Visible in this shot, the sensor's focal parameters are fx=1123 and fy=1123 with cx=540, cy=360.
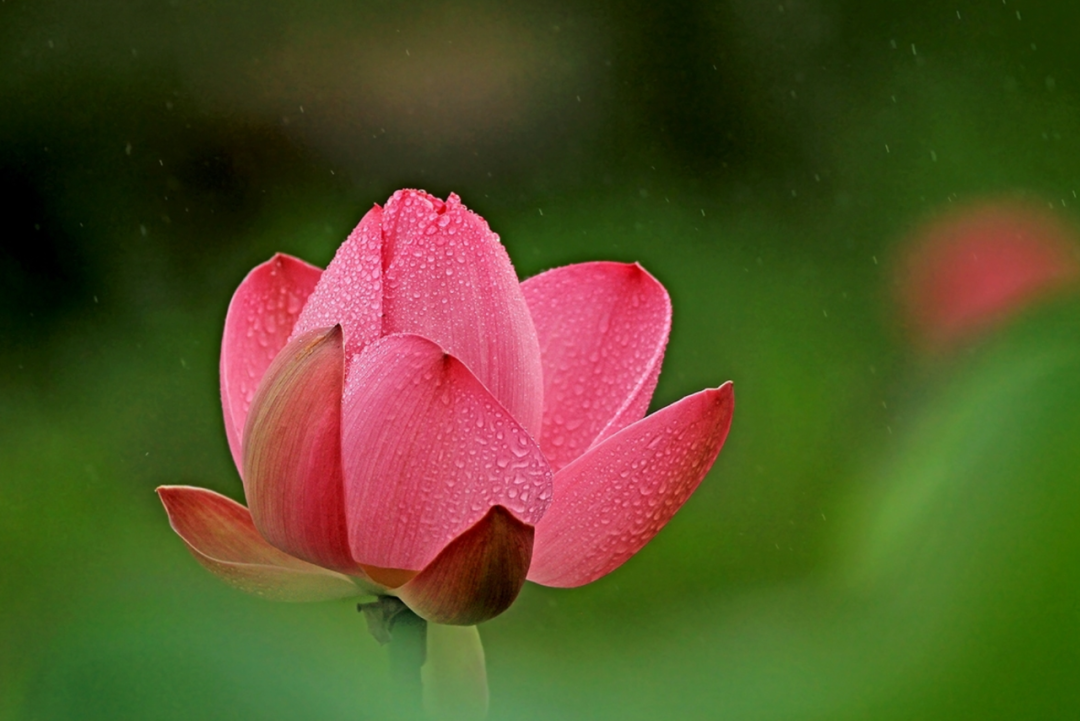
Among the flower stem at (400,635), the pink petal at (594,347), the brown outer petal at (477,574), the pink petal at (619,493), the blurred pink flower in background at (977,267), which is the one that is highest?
the blurred pink flower in background at (977,267)

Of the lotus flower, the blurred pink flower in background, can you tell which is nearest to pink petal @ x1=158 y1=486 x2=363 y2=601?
the lotus flower

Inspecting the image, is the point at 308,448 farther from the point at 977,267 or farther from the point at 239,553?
the point at 977,267

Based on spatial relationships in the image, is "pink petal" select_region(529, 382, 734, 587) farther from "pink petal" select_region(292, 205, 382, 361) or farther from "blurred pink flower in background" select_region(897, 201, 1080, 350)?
"blurred pink flower in background" select_region(897, 201, 1080, 350)

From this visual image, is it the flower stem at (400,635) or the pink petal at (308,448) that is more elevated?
the pink petal at (308,448)

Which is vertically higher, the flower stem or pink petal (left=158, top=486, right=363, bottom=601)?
pink petal (left=158, top=486, right=363, bottom=601)

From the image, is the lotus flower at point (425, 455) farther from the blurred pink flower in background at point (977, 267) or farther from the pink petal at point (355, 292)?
the blurred pink flower in background at point (977, 267)

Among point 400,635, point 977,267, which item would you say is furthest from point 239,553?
point 977,267

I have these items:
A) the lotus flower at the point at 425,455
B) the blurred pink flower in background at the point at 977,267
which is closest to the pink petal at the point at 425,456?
the lotus flower at the point at 425,455
